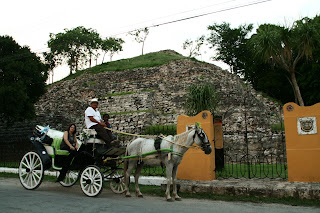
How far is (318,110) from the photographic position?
7.22m

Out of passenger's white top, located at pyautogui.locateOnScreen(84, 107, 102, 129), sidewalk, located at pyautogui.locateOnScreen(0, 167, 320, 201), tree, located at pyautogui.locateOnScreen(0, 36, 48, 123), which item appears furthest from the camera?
tree, located at pyautogui.locateOnScreen(0, 36, 48, 123)

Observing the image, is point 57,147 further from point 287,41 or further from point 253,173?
point 287,41

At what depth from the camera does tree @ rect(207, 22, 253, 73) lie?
4066cm

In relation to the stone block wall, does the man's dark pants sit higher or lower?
lower

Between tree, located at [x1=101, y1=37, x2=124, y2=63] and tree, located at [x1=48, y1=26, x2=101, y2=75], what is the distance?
125 cm

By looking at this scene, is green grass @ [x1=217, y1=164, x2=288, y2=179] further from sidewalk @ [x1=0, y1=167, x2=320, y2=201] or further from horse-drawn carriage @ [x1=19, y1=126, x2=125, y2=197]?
horse-drawn carriage @ [x1=19, y1=126, x2=125, y2=197]

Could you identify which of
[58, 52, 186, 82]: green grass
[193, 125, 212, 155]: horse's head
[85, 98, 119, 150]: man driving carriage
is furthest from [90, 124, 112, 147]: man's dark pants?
[58, 52, 186, 82]: green grass

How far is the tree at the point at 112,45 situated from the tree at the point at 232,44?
50.8 ft

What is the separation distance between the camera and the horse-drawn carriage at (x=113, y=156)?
6.36 meters

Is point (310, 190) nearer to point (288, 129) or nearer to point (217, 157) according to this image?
point (288, 129)

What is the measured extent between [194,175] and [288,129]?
9.77 ft

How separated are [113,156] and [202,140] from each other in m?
2.51

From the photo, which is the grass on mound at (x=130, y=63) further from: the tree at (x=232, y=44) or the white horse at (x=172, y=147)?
the white horse at (x=172, y=147)

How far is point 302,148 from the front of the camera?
723cm
